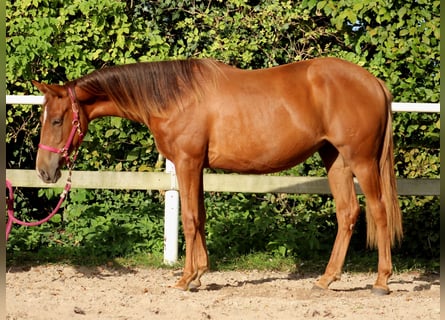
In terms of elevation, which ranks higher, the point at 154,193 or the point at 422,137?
the point at 422,137

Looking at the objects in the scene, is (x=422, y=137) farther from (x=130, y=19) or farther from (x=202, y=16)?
(x=130, y=19)

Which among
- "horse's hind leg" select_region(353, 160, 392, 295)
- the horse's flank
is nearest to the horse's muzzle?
the horse's flank

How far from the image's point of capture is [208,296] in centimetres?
536

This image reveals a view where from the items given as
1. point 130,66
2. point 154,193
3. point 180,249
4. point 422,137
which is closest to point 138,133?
point 154,193

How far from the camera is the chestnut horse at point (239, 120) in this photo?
5473mm

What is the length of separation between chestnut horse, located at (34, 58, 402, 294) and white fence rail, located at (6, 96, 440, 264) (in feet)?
2.95

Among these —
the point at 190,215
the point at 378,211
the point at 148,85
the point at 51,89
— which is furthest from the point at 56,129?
the point at 378,211

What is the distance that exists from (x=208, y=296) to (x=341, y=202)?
134cm

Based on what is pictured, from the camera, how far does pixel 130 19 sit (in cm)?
779

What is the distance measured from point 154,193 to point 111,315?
10.4 feet

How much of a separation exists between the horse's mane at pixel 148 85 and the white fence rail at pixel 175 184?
43.7 inches

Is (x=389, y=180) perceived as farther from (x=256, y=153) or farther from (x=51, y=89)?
(x=51, y=89)

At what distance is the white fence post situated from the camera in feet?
21.4

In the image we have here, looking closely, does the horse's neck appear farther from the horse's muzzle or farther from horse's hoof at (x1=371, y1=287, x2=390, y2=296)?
horse's hoof at (x1=371, y1=287, x2=390, y2=296)
